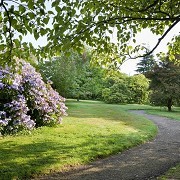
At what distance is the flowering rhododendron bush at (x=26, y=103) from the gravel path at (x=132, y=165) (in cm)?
425

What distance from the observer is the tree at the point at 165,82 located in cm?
3058

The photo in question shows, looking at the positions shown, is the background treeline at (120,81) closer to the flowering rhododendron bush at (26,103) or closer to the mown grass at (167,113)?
the mown grass at (167,113)

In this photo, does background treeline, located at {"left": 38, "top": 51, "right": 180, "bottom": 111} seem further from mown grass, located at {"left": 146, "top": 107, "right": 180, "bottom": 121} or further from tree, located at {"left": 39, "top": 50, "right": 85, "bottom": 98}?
mown grass, located at {"left": 146, "top": 107, "right": 180, "bottom": 121}

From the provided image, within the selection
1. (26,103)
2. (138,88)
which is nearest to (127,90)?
(138,88)

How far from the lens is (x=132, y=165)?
24.4 feet

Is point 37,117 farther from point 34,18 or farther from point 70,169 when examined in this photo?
point 34,18

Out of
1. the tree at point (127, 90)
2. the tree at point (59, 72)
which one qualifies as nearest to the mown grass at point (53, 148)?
the tree at point (59, 72)

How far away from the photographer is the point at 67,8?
15.7 feet

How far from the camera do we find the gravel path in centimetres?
639

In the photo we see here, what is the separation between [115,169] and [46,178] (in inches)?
72.7

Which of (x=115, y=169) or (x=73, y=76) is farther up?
(x=73, y=76)

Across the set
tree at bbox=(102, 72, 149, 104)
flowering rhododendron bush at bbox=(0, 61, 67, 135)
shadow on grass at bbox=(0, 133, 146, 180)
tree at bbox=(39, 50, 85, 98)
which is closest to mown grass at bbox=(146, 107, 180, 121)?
tree at bbox=(39, 50, 85, 98)

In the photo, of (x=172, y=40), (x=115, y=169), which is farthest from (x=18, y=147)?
(x=172, y=40)

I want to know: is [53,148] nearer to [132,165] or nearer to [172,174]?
[132,165]
